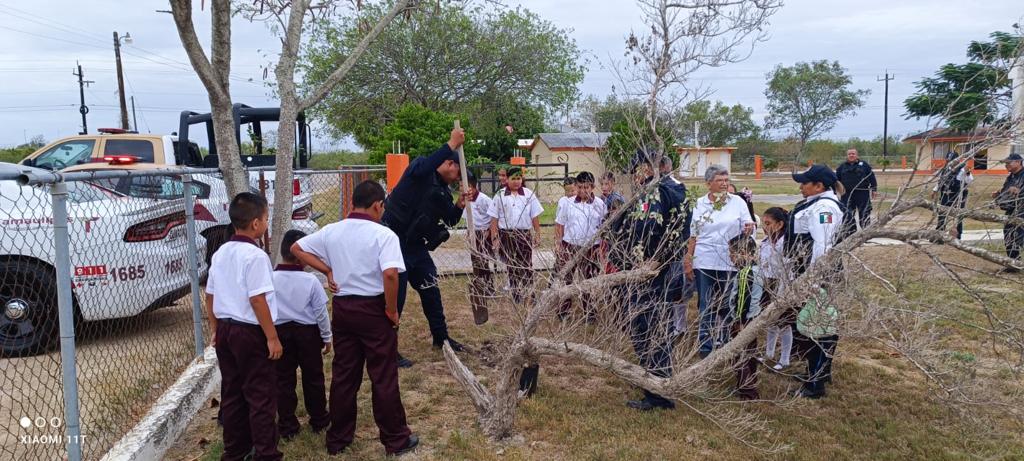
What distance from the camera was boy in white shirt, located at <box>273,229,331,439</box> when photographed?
400 cm

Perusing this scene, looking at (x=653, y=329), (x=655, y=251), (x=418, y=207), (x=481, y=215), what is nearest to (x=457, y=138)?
(x=418, y=207)

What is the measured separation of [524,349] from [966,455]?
8.89 ft

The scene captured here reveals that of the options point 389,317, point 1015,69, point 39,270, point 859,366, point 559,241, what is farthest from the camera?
point 859,366

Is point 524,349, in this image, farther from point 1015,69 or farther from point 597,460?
point 1015,69

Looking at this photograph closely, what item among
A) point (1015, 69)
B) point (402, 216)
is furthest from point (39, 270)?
point (1015, 69)

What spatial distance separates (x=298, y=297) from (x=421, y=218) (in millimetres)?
1614

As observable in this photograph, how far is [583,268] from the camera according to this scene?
4.38m

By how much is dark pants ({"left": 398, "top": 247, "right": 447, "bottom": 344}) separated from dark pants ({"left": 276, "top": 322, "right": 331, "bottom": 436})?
1.35 m

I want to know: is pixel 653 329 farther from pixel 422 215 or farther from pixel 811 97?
pixel 811 97

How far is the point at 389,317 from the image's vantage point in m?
3.91

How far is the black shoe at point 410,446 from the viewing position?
3.98 m

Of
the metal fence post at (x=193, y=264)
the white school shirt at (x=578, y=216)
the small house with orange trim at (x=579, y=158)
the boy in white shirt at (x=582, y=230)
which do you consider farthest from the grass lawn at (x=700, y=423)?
the small house with orange trim at (x=579, y=158)

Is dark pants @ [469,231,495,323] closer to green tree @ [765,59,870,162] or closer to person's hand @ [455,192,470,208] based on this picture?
person's hand @ [455,192,470,208]

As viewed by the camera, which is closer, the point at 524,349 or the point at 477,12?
the point at 524,349
